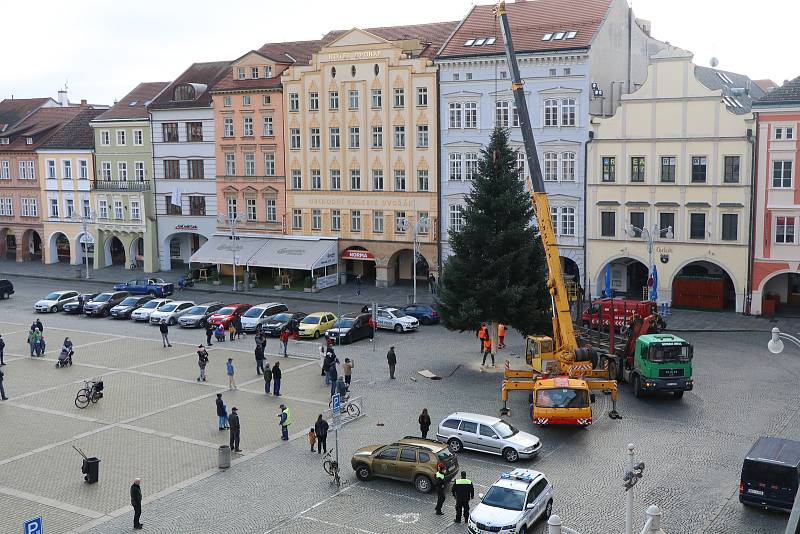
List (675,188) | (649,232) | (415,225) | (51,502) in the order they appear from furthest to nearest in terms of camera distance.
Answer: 1. (415,225)
2. (649,232)
3. (675,188)
4. (51,502)

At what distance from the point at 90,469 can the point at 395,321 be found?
24431 mm

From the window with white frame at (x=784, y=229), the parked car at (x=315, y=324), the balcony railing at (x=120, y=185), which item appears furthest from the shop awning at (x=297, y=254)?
the window with white frame at (x=784, y=229)

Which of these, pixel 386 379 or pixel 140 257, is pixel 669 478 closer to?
pixel 386 379

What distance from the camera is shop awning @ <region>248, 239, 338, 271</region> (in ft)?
203

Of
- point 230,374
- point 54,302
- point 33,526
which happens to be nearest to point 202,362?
point 230,374

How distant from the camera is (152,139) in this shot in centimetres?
7219

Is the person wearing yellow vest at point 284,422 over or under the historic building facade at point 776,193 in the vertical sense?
under

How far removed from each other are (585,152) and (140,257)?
4047 centimetres

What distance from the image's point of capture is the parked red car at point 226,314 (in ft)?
163

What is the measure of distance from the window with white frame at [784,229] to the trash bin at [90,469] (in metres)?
38.6

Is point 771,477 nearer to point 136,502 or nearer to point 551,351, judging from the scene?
point 551,351

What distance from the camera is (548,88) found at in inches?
2160

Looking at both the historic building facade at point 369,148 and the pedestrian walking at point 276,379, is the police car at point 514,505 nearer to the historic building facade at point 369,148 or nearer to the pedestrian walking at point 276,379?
the pedestrian walking at point 276,379

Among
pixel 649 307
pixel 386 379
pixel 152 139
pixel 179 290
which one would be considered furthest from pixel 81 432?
pixel 152 139
